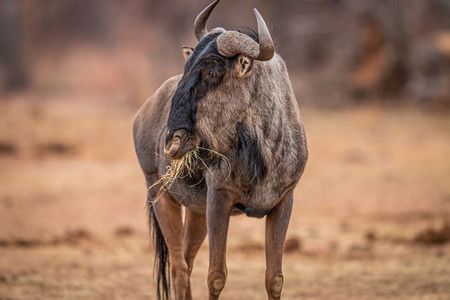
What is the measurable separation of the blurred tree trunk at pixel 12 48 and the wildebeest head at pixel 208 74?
19.7 meters

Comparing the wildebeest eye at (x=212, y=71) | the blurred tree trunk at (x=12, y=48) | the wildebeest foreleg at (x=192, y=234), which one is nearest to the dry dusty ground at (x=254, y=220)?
the wildebeest foreleg at (x=192, y=234)

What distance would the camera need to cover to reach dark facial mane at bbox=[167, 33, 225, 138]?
4930 millimetres

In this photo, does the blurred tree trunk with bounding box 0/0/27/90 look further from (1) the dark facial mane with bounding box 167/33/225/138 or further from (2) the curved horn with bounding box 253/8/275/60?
(2) the curved horn with bounding box 253/8/275/60

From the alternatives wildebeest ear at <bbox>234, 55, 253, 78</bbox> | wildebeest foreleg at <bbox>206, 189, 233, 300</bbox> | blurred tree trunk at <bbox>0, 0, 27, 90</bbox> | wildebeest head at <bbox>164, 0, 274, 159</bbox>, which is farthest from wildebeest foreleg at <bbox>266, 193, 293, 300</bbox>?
blurred tree trunk at <bbox>0, 0, 27, 90</bbox>

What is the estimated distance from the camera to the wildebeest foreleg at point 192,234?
21.0 feet

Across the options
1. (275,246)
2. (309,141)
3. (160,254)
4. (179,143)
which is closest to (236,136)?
(179,143)

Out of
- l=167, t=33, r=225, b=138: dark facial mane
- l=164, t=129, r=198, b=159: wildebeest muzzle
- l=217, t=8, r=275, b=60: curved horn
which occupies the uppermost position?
l=217, t=8, r=275, b=60: curved horn

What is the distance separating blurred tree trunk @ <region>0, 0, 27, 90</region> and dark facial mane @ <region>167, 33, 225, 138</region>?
64.5ft

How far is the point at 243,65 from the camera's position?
5012 mm

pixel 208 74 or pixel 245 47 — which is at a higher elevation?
pixel 245 47

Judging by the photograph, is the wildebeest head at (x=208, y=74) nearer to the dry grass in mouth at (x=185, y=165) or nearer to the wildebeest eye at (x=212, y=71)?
the wildebeest eye at (x=212, y=71)

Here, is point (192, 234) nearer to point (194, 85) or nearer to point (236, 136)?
point (236, 136)

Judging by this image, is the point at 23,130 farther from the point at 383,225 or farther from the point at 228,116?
the point at 228,116

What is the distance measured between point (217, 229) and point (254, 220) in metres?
6.31
